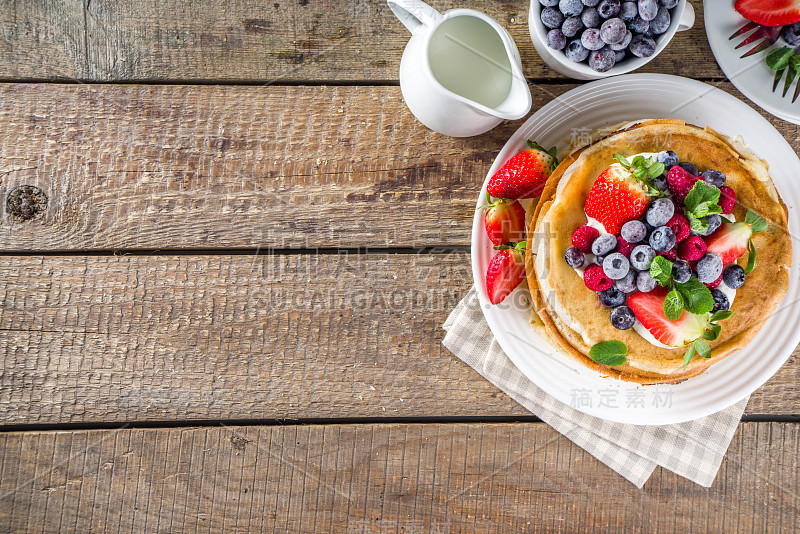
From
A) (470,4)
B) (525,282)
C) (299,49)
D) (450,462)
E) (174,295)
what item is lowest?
(450,462)

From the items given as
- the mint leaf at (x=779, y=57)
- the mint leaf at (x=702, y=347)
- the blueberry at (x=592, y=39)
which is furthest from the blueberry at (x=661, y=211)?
the mint leaf at (x=779, y=57)

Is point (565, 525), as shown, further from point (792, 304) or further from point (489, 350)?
point (792, 304)

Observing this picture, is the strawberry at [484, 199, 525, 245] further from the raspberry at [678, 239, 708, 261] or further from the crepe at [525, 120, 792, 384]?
the raspberry at [678, 239, 708, 261]

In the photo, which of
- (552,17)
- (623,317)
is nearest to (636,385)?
(623,317)

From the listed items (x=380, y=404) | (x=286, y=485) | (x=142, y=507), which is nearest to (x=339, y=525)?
(x=286, y=485)

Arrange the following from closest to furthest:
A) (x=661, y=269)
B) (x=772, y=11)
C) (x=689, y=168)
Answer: (x=661, y=269) < (x=689, y=168) < (x=772, y=11)

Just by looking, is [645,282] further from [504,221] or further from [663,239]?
[504,221]
